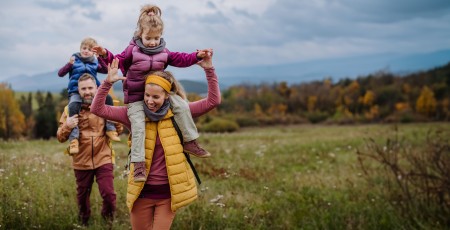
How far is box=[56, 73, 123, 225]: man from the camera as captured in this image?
612 centimetres

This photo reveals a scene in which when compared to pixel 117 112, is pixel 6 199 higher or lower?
lower

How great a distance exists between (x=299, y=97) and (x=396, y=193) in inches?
3022

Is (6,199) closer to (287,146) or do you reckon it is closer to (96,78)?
(96,78)

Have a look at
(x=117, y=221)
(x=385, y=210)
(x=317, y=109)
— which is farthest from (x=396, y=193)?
(x=317, y=109)

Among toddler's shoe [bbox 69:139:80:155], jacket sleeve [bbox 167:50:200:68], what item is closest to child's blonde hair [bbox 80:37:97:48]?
toddler's shoe [bbox 69:139:80:155]

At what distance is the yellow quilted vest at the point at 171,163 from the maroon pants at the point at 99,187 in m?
1.75

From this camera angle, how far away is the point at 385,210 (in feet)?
28.3

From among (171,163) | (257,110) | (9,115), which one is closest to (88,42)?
(171,163)

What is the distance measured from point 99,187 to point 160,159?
2.01 metres

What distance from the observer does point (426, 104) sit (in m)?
73.8

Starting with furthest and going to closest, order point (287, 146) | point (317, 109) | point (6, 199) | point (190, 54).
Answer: point (317, 109) → point (287, 146) → point (6, 199) → point (190, 54)

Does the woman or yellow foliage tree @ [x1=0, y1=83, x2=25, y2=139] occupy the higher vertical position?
the woman

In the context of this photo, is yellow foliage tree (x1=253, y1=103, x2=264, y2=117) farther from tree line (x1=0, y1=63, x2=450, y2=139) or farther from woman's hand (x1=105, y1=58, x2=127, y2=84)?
woman's hand (x1=105, y1=58, x2=127, y2=84)

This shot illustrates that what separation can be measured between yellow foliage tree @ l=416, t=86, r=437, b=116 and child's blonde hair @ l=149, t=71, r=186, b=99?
7470cm
